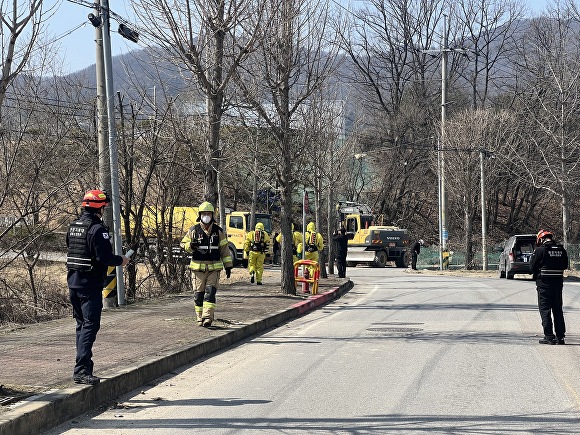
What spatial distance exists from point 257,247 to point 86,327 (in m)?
15.4

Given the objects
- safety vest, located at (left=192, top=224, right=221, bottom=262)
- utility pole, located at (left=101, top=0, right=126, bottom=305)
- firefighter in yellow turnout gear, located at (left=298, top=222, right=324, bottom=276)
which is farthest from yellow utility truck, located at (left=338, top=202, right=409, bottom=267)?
safety vest, located at (left=192, top=224, right=221, bottom=262)

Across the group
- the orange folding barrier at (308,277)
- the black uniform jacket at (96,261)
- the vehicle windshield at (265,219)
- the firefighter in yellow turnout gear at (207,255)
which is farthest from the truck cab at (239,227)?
the black uniform jacket at (96,261)

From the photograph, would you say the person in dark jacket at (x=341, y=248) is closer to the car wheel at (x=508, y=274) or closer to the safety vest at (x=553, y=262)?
the car wheel at (x=508, y=274)

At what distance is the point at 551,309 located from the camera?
12883 mm

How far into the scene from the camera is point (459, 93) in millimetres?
64500

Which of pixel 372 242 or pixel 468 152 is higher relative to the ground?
pixel 468 152

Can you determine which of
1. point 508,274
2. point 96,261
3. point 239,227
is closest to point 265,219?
point 239,227

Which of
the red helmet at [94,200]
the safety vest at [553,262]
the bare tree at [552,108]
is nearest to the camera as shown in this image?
the red helmet at [94,200]

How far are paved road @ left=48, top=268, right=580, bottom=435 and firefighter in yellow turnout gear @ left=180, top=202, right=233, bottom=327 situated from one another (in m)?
1.04

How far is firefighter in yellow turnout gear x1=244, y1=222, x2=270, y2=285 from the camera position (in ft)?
76.1

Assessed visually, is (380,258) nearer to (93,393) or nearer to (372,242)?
(372,242)

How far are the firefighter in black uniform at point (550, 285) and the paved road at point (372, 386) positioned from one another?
0.35 metres

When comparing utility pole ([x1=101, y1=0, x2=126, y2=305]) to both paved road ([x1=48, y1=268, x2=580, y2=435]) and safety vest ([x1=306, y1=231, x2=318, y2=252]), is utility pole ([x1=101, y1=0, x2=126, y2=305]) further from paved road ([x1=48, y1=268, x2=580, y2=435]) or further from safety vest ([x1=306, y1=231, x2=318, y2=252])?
safety vest ([x1=306, y1=231, x2=318, y2=252])

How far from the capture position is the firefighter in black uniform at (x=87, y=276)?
805 centimetres
